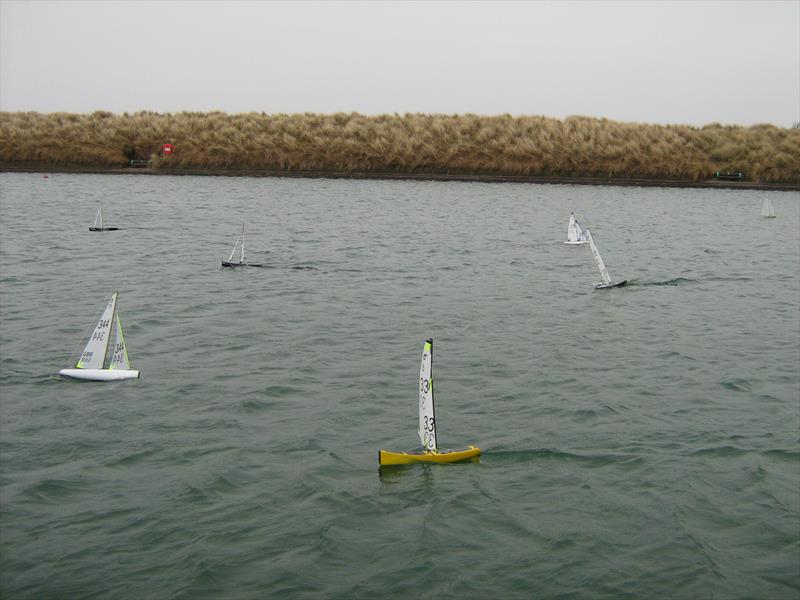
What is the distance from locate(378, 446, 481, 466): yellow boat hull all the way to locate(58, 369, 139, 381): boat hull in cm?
693

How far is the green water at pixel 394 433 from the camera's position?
10.5 m

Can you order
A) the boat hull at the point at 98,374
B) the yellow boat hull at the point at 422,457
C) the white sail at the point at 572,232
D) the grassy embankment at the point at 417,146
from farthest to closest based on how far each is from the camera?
the grassy embankment at the point at 417,146 < the white sail at the point at 572,232 < the boat hull at the point at 98,374 < the yellow boat hull at the point at 422,457

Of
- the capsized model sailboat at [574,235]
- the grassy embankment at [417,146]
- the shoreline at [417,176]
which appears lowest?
the capsized model sailboat at [574,235]

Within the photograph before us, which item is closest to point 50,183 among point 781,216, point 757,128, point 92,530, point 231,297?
point 231,297

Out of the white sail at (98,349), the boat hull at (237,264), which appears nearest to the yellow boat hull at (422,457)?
the white sail at (98,349)

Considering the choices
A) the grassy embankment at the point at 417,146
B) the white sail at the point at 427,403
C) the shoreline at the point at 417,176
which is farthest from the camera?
the grassy embankment at the point at 417,146

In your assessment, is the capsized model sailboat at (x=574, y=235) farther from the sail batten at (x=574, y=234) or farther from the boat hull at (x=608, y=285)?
the boat hull at (x=608, y=285)

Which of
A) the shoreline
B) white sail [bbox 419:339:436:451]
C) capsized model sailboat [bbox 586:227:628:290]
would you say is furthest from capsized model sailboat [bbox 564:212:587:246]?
the shoreline

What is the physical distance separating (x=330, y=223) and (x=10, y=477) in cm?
3501

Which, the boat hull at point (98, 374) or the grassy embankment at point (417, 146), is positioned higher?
the grassy embankment at point (417, 146)

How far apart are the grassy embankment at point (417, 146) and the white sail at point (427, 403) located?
238 feet

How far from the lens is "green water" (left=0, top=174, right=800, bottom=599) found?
10453mm

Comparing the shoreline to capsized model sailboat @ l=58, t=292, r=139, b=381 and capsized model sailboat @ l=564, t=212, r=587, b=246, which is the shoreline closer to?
capsized model sailboat @ l=564, t=212, r=587, b=246

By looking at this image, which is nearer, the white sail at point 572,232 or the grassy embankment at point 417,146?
the white sail at point 572,232
